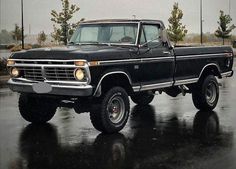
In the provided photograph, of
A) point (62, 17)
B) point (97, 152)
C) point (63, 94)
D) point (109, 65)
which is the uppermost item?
point (62, 17)

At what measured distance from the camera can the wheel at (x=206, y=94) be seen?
1044 cm

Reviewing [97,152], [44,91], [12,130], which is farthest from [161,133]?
[12,130]

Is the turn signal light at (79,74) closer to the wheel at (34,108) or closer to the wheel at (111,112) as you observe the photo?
the wheel at (111,112)

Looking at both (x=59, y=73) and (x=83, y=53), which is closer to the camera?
(x=83, y=53)

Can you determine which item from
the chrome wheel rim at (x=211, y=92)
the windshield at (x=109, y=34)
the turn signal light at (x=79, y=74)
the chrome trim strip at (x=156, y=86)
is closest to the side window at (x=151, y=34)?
the windshield at (x=109, y=34)

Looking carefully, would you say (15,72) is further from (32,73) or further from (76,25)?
(76,25)

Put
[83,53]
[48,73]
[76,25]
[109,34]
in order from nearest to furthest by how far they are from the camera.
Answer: [83,53] < [48,73] < [109,34] < [76,25]

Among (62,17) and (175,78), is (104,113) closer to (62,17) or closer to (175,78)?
(175,78)

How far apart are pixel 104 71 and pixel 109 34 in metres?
1.55

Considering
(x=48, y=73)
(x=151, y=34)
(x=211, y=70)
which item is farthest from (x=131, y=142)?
(x=211, y=70)

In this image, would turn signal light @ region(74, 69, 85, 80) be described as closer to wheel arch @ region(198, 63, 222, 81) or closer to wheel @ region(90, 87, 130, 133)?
wheel @ region(90, 87, 130, 133)

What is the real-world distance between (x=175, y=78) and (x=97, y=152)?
3.61 metres

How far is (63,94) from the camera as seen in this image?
761 centimetres

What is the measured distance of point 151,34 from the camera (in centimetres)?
930
